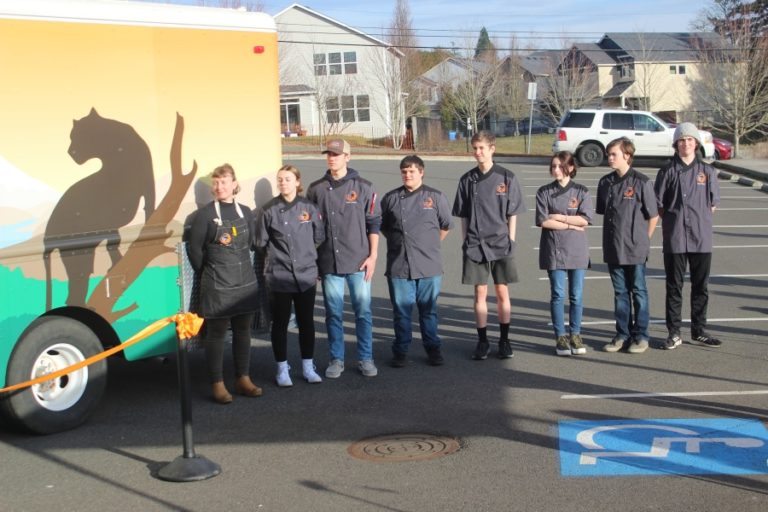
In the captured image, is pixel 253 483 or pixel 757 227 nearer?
pixel 253 483

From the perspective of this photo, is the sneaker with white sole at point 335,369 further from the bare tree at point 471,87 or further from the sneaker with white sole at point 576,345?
the bare tree at point 471,87

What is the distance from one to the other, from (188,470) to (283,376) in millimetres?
2227

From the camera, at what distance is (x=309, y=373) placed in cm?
826

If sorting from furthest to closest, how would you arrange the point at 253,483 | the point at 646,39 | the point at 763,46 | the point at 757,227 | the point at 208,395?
1. the point at 646,39
2. the point at 763,46
3. the point at 757,227
4. the point at 208,395
5. the point at 253,483

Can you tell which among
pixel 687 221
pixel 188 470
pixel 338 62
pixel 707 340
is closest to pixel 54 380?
pixel 188 470

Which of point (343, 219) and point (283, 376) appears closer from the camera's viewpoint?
point (283, 376)

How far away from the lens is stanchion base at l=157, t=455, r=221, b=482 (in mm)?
5950

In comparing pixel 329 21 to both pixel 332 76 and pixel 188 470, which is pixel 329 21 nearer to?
pixel 332 76

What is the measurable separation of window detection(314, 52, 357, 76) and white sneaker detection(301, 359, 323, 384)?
5339 centimetres

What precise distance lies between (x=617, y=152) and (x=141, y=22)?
4307 millimetres

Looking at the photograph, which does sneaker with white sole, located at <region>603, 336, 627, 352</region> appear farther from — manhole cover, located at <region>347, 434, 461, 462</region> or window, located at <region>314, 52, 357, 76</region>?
window, located at <region>314, 52, 357, 76</region>

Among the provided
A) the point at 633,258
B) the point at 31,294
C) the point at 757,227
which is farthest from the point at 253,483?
the point at 757,227

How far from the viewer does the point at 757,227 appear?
18.5 m

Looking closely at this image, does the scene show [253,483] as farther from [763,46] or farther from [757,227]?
[763,46]
